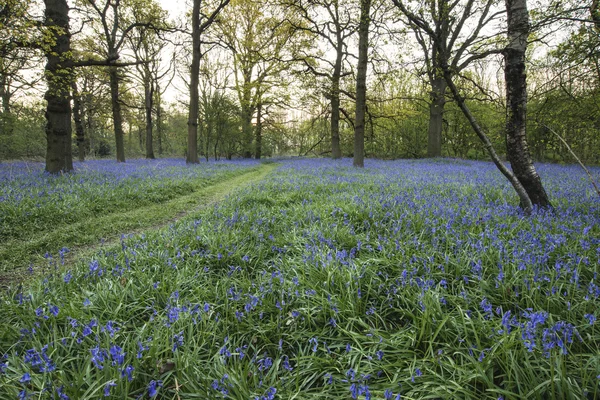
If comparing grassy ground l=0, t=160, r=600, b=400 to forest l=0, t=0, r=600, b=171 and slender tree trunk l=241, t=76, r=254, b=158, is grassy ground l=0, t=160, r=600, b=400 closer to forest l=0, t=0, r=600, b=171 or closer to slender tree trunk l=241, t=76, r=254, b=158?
forest l=0, t=0, r=600, b=171

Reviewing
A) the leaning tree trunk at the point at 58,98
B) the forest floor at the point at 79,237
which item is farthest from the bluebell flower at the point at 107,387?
the leaning tree trunk at the point at 58,98

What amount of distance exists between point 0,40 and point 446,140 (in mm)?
37505

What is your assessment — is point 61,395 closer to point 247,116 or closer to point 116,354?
point 116,354

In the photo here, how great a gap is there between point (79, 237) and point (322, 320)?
537cm

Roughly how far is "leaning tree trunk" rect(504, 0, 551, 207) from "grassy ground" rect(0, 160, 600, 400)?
1471mm

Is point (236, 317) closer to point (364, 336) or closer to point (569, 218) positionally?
point (364, 336)

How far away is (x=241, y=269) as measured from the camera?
3.42m

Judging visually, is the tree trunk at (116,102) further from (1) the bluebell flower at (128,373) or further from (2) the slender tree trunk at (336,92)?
(1) the bluebell flower at (128,373)

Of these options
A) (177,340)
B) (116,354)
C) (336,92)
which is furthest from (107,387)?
(336,92)

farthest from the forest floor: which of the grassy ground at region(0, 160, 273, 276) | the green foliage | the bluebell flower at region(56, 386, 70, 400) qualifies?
the green foliage

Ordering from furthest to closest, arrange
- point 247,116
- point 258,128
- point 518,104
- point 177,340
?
point 258,128 → point 247,116 → point 518,104 → point 177,340

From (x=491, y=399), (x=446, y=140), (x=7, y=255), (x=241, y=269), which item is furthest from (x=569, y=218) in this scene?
(x=446, y=140)

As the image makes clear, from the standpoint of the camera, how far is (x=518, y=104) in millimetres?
5125

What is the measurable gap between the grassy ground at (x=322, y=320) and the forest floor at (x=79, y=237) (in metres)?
1.08
